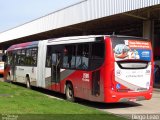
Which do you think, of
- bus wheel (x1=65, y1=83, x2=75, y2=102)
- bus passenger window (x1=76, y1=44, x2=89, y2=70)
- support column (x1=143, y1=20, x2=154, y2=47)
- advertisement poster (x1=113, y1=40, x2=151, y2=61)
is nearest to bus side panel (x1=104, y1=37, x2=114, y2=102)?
advertisement poster (x1=113, y1=40, x2=151, y2=61)

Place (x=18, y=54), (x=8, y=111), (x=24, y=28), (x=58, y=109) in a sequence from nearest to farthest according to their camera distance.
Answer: (x=8, y=111) → (x=58, y=109) → (x=18, y=54) → (x=24, y=28)

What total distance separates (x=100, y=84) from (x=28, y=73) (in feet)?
27.8

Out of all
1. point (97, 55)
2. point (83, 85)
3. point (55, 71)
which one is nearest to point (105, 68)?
point (97, 55)

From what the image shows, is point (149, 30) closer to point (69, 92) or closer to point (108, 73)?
point (69, 92)

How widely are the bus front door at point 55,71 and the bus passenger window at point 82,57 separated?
1.96 m

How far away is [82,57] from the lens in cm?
1446

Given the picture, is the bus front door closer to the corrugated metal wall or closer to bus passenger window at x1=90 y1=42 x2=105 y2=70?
bus passenger window at x1=90 y1=42 x2=105 y2=70

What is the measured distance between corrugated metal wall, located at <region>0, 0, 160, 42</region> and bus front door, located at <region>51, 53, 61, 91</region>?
6341 millimetres

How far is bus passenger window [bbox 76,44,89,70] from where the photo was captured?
46.5ft

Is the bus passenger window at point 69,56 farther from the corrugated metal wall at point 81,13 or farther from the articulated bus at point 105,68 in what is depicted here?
the corrugated metal wall at point 81,13

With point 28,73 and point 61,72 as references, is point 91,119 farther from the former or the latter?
point 28,73

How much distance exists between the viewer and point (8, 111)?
10.7 metres

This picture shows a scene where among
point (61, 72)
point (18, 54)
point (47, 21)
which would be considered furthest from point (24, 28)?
point (61, 72)

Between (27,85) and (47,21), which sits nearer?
(27,85)
